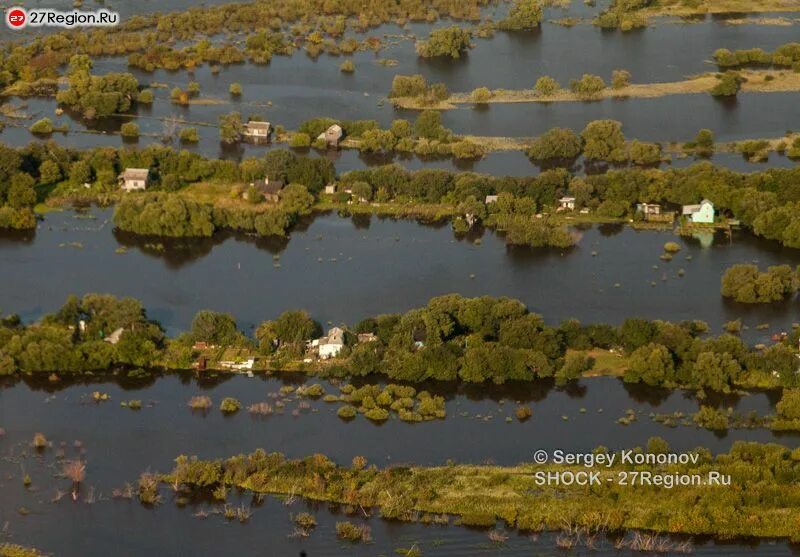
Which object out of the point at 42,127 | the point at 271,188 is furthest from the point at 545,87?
the point at 42,127

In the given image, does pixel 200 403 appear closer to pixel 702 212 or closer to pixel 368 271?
pixel 368 271

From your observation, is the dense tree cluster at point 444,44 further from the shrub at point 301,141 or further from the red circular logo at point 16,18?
the red circular logo at point 16,18

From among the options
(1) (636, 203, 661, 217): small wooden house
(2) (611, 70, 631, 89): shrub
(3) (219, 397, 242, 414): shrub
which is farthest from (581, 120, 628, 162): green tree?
(3) (219, 397, 242, 414): shrub

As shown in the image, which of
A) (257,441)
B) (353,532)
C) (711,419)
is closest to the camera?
(353,532)

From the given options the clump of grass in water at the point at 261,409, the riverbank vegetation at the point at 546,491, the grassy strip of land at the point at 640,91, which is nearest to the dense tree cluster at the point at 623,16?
the grassy strip of land at the point at 640,91

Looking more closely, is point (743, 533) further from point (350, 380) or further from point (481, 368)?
point (350, 380)

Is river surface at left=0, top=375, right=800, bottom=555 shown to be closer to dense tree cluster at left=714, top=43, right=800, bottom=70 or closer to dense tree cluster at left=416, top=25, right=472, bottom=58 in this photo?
dense tree cluster at left=714, top=43, right=800, bottom=70

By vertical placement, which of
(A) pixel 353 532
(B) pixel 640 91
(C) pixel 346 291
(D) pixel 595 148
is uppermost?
(B) pixel 640 91

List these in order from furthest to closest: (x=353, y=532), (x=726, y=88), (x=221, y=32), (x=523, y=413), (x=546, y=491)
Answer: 1. (x=221, y=32)
2. (x=726, y=88)
3. (x=523, y=413)
4. (x=546, y=491)
5. (x=353, y=532)
